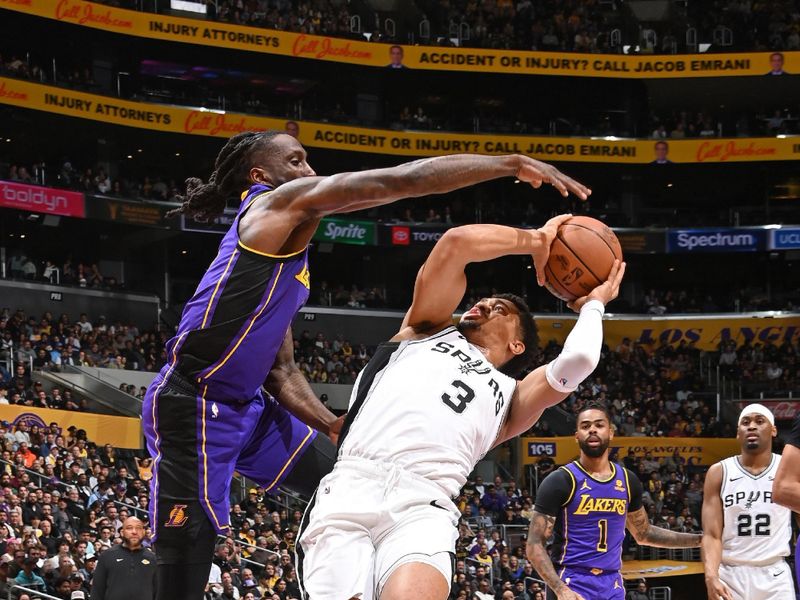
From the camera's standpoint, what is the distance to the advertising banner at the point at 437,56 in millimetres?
33031

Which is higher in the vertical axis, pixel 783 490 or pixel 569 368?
pixel 569 368

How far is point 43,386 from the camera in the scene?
24484mm

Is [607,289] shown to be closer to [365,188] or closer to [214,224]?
[365,188]

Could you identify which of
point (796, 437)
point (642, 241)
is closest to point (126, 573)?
point (796, 437)

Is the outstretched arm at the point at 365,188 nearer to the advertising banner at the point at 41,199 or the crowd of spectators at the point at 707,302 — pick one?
the advertising banner at the point at 41,199

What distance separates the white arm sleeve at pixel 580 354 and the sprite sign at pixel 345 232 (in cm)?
3008

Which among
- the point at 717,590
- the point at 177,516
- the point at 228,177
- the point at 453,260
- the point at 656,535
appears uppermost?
the point at 228,177

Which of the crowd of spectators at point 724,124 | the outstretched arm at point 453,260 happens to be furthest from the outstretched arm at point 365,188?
the crowd of spectators at point 724,124

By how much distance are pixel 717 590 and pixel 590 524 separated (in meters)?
1.07

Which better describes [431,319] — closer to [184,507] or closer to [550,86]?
[184,507]

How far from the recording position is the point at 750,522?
27.6 ft

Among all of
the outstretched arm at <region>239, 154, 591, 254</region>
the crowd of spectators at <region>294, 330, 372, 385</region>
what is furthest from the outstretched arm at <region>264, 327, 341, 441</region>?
the crowd of spectators at <region>294, 330, 372, 385</region>

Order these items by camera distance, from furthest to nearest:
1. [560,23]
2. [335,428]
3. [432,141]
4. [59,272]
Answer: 1. [560,23]
2. [432,141]
3. [59,272]
4. [335,428]

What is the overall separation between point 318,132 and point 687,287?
573 inches
